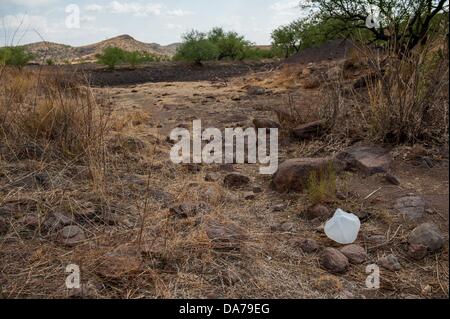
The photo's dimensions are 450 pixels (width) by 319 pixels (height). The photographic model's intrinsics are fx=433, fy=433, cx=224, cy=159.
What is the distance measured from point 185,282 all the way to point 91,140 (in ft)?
5.42

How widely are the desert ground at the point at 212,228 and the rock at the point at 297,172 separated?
4cm

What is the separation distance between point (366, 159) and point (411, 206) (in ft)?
2.73

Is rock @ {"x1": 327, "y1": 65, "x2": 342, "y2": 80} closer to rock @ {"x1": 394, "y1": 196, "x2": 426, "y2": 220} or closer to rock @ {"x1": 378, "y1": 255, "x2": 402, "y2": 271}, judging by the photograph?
rock @ {"x1": 394, "y1": 196, "x2": 426, "y2": 220}

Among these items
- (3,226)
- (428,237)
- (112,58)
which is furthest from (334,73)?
(112,58)

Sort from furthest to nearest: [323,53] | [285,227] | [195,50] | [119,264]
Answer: [195,50], [323,53], [285,227], [119,264]

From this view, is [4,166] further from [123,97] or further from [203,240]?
[123,97]

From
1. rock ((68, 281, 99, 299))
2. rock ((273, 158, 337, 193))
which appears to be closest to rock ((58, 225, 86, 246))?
rock ((68, 281, 99, 299))

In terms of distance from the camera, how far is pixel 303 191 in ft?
10.3

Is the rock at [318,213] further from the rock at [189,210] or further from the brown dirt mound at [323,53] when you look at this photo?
the brown dirt mound at [323,53]

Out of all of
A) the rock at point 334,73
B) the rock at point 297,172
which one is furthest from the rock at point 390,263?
the rock at point 334,73

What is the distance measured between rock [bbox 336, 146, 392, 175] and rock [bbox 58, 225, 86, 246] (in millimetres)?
2158

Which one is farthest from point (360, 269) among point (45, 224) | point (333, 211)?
point (45, 224)

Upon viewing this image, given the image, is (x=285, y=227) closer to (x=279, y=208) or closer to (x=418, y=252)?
(x=279, y=208)

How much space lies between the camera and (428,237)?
2.32 meters
